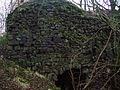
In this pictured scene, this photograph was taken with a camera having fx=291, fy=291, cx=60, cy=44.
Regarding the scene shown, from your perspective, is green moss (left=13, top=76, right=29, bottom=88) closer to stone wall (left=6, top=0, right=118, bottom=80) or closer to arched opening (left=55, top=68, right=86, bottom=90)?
stone wall (left=6, top=0, right=118, bottom=80)

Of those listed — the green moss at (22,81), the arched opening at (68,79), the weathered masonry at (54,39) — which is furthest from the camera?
the arched opening at (68,79)

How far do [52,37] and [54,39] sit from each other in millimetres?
77

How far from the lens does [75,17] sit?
8.40 metres

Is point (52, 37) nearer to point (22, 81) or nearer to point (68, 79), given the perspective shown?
point (68, 79)

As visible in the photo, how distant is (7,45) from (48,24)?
1.27 m

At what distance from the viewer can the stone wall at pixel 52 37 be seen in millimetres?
7773

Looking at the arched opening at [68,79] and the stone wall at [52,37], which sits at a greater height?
the stone wall at [52,37]

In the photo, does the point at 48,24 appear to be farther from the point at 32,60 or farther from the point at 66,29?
the point at 32,60

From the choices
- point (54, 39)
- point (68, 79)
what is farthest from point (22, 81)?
point (68, 79)

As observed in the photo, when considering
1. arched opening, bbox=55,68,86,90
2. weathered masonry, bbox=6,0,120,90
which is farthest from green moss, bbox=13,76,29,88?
arched opening, bbox=55,68,86,90

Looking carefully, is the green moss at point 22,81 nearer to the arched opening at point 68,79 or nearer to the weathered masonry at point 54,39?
the weathered masonry at point 54,39

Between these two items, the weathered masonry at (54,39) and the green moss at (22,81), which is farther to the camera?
the weathered masonry at (54,39)

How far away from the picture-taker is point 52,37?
7953 millimetres

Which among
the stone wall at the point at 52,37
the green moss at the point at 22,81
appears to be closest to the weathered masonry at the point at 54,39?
the stone wall at the point at 52,37
